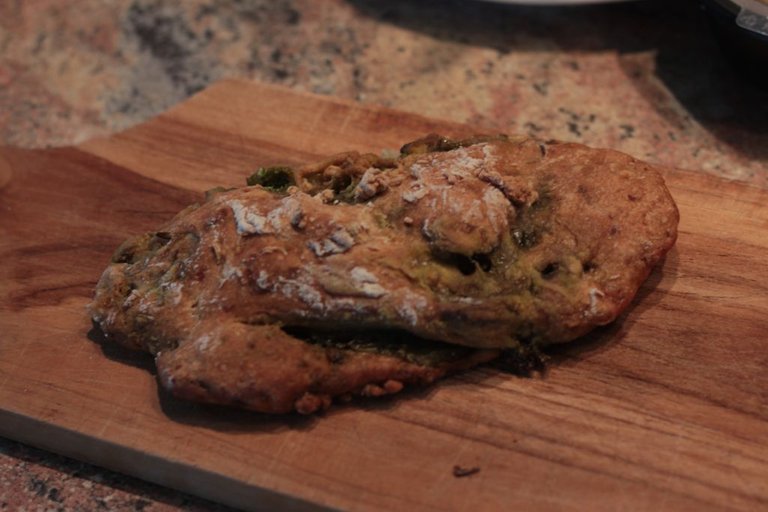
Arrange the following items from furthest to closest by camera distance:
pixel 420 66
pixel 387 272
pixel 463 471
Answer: pixel 420 66
pixel 387 272
pixel 463 471

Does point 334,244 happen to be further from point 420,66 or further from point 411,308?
point 420,66

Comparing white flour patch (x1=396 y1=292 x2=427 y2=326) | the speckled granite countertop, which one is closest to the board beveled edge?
white flour patch (x1=396 y1=292 x2=427 y2=326)

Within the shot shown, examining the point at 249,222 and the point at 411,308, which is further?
the point at 249,222

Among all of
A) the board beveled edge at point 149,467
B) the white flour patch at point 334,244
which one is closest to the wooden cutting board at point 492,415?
the board beveled edge at point 149,467

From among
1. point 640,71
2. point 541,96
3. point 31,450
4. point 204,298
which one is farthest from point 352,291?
point 640,71

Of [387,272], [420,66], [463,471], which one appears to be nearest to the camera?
[463,471]

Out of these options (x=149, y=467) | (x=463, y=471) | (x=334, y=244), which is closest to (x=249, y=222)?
(x=334, y=244)

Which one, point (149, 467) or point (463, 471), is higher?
point (463, 471)

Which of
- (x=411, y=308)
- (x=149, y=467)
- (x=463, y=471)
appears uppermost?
(x=411, y=308)

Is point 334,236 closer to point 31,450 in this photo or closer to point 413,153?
point 413,153
